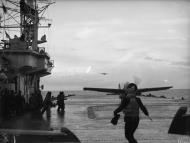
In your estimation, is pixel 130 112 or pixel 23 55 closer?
pixel 130 112

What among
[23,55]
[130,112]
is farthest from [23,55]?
[130,112]

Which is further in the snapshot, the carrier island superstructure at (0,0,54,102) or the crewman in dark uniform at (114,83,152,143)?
the carrier island superstructure at (0,0,54,102)

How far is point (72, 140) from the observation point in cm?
1085

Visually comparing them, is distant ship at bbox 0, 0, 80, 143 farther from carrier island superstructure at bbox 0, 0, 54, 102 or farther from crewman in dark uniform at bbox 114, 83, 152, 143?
crewman in dark uniform at bbox 114, 83, 152, 143

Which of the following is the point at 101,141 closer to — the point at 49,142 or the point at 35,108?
the point at 49,142

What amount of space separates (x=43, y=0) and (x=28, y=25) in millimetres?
4238

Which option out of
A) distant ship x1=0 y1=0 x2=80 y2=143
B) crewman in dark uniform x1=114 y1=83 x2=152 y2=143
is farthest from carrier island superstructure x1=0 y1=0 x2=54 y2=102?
crewman in dark uniform x1=114 y1=83 x2=152 y2=143

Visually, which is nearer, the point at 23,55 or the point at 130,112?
the point at 130,112

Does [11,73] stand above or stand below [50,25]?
below

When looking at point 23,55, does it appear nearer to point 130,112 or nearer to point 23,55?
point 23,55

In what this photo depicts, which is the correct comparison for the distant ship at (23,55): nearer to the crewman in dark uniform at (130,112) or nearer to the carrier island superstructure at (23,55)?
the carrier island superstructure at (23,55)

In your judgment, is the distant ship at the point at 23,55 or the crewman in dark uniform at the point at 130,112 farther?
the distant ship at the point at 23,55

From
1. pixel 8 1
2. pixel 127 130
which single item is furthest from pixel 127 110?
pixel 8 1

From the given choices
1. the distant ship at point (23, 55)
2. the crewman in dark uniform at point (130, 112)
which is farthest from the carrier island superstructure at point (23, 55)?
the crewman in dark uniform at point (130, 112)
